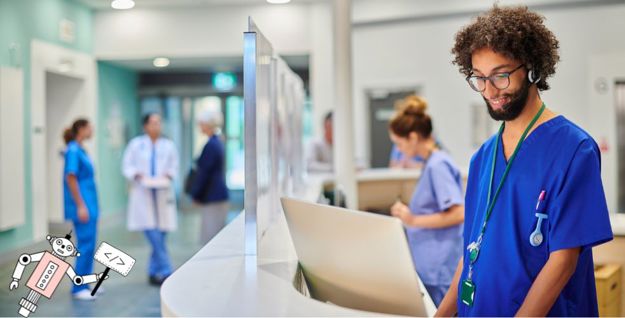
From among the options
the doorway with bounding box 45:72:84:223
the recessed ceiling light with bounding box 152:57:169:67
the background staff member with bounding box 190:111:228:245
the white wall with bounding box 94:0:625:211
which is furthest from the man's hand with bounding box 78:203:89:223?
the recessed ceiling light with bounding box 152:57:169:67

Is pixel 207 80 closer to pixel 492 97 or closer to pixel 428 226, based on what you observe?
pixel 428 226

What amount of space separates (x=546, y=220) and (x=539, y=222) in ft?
0.05

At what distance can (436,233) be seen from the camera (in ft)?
8.55

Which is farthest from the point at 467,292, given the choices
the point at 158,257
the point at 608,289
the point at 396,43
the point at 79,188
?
the point at 396,43

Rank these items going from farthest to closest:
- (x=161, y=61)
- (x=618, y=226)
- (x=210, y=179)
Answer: (x=161, y=61), (x=210, y=179), (x=618, y=226)

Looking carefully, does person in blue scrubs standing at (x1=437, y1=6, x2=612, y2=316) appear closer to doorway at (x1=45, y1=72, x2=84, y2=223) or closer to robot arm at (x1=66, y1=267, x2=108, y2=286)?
robot arm at (x1=66, y1=267, x2=108, y2=286)

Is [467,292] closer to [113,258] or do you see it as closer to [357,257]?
[357,257]

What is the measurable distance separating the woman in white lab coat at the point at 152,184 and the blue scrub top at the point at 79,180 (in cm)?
46

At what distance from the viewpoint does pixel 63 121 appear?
7801mm

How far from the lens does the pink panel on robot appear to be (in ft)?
3.17

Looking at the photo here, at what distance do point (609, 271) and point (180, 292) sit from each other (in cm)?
208

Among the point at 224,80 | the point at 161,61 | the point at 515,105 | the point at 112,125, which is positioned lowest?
the point at 515,105

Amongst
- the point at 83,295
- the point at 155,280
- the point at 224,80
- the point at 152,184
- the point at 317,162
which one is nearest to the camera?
the point at 83,295

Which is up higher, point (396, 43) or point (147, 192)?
point (396, 43)
